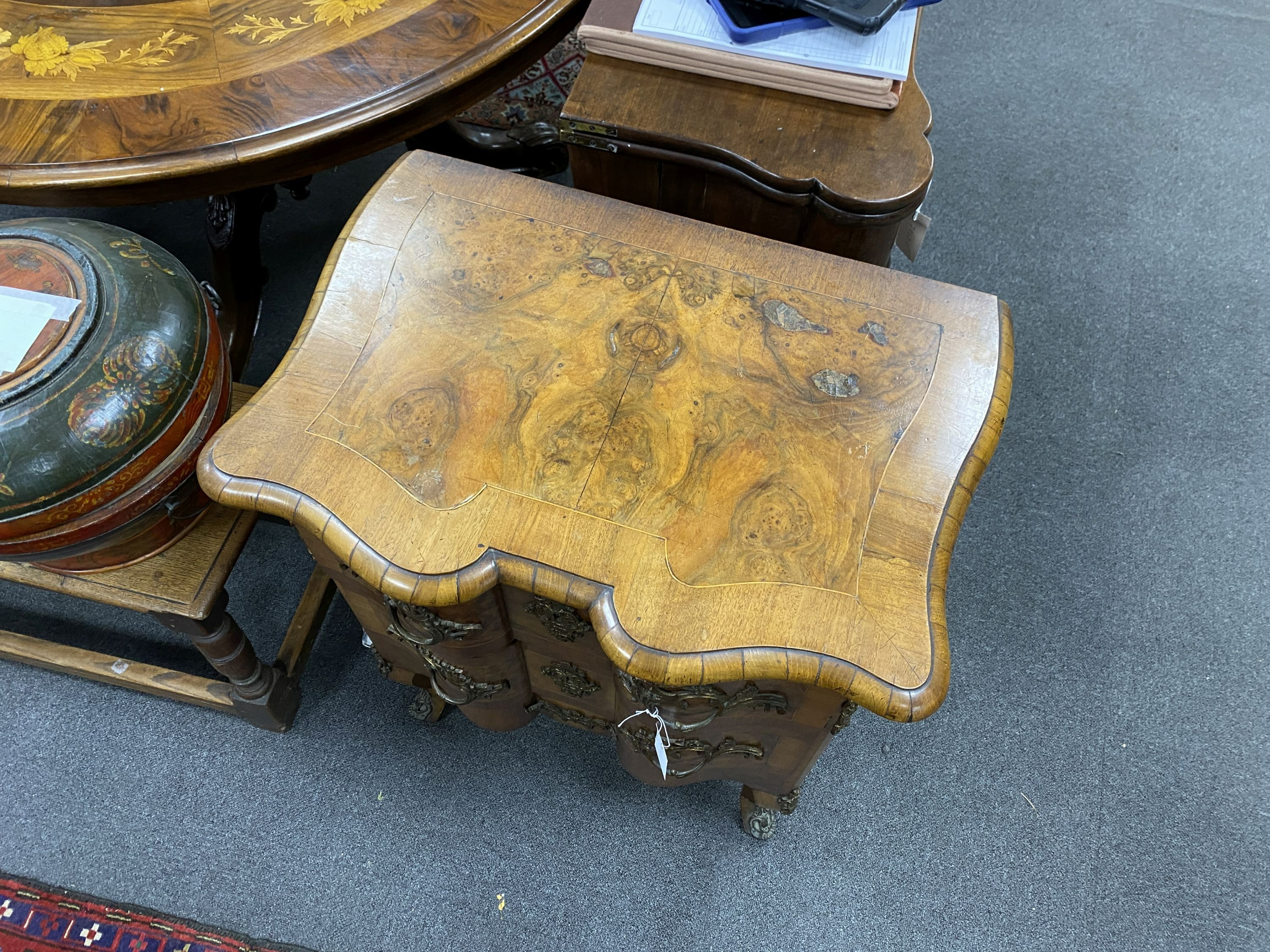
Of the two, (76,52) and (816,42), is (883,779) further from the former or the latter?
(76,52)

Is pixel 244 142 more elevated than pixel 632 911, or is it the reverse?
pixel 244 142

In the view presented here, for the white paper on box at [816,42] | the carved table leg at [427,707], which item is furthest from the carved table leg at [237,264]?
the white paper on box at [816,42]

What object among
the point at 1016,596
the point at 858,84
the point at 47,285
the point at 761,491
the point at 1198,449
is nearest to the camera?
the point at 761,491

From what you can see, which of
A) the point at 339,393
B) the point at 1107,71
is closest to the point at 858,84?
the point at 339,393

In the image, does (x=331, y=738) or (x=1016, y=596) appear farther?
(x=1016, y=596)

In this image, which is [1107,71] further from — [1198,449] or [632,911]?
[632,911]

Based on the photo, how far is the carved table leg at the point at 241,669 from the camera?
107 centimetres

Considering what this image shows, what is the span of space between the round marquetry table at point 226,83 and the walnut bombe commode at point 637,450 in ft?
0.48

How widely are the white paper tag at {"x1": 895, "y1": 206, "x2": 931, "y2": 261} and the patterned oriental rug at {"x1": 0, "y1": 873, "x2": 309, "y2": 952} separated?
4.17 ft

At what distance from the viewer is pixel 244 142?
0.94 meters

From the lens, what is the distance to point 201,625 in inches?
41.7

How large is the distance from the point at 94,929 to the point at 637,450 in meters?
1.05

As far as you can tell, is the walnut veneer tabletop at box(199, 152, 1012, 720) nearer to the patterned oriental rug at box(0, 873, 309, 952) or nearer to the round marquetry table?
the round marquetry table

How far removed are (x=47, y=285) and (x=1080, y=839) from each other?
4.98 ft
